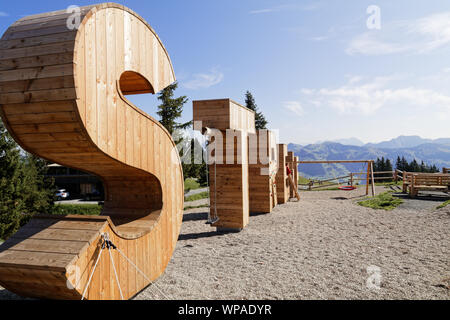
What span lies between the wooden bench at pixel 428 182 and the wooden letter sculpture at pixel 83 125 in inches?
629

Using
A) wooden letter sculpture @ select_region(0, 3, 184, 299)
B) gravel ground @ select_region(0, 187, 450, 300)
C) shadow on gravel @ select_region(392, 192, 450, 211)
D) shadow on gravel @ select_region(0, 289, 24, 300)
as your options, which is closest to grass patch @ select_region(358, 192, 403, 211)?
shadow on gravel @ select_region(392, 192, 450, 211)

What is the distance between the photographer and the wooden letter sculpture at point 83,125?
116 inches

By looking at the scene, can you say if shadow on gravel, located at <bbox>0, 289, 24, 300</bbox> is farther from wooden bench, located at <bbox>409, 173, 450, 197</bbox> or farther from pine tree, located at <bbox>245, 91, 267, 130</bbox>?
pine tree, located at <bbox>245, 91, 267, 130</bbox>

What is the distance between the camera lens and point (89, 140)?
3.15m

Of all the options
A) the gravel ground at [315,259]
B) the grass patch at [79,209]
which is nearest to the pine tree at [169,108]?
the grass patch at [79,209]

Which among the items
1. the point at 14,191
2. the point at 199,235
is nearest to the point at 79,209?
the point at 14,191

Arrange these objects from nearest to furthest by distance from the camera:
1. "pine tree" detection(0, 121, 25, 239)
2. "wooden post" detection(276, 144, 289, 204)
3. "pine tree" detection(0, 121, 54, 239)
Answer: "pine tree" detection(0, 121, 54, 239) → "wooden post" detection(276, 144, 289, 204) → "pine tree" detection(0, 121, 25, 239)

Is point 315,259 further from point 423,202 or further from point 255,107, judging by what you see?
point 255,107

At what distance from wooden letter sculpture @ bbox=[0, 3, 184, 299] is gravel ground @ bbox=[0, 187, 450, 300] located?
3.41 ft

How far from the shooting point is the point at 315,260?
6.93 meters

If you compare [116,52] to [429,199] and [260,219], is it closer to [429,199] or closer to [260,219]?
[260,219]

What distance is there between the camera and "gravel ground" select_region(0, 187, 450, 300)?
5250mm

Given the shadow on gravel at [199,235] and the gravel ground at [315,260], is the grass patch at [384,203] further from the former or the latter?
the shadow on gravel at [199,235]
